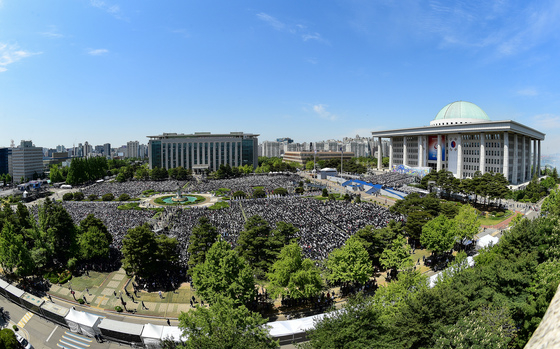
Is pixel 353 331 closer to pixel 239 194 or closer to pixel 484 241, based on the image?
pixel 484 241

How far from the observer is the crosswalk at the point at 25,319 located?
1888 cm

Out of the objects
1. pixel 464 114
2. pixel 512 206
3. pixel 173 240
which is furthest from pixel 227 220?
pixel 464 114

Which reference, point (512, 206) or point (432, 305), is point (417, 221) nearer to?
point (432, 305)

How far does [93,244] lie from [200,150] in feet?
280

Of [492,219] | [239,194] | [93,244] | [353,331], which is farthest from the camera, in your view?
[239,194]

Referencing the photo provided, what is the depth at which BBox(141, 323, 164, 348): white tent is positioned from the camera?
51.0ft

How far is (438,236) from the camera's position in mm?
24297

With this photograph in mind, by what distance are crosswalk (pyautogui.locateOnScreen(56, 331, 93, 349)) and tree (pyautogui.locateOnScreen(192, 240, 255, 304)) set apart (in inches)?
263

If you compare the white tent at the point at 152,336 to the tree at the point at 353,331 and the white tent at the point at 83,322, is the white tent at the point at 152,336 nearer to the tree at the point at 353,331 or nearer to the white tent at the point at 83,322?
the white tent at the point at 83,322

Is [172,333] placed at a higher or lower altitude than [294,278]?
lower

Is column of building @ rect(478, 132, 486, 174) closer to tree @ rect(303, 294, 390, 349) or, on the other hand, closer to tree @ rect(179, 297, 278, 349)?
tree @ rect(303, 294, 390, 349)

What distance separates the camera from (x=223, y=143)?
10794 centimetres

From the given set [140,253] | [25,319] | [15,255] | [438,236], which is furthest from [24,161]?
[438,236]

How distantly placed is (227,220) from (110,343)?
18.9m
